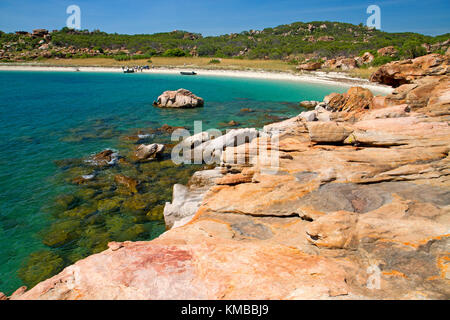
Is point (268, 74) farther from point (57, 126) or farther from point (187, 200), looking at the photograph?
point (187, 200)

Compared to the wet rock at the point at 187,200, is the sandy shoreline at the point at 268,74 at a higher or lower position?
higher

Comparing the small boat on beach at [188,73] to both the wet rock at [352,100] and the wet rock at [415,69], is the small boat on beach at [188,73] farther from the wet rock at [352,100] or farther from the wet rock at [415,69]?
the wet rock at [352,100]

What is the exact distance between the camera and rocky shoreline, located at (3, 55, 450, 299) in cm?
530

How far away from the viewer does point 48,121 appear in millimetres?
32500

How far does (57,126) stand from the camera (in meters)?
30.5

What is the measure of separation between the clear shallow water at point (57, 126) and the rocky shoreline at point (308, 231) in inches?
223

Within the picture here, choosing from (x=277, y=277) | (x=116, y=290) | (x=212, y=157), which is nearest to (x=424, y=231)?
(x=277, y=277)

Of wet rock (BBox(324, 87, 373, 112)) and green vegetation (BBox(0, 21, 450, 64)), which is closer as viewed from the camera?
wet rock (BBox(324, 87, 373, 112))

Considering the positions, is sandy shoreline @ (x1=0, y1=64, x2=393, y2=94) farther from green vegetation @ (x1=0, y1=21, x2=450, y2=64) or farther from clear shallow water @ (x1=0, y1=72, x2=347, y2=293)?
green vegetation @ (x1=0, y1=21, x2=450, y2=64)

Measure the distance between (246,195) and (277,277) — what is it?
4.75m

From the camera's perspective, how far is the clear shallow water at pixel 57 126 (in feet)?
41.7

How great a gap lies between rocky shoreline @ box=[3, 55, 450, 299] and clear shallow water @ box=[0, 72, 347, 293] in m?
5.66

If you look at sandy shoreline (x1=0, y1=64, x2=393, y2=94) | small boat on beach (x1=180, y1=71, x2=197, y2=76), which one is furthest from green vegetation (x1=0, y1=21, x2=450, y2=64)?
small boat on beach (x1=180, y1=71, x2=197, y2=76)

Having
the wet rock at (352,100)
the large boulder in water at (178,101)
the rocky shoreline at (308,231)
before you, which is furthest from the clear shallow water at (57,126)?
the wet rock at (352,100)
